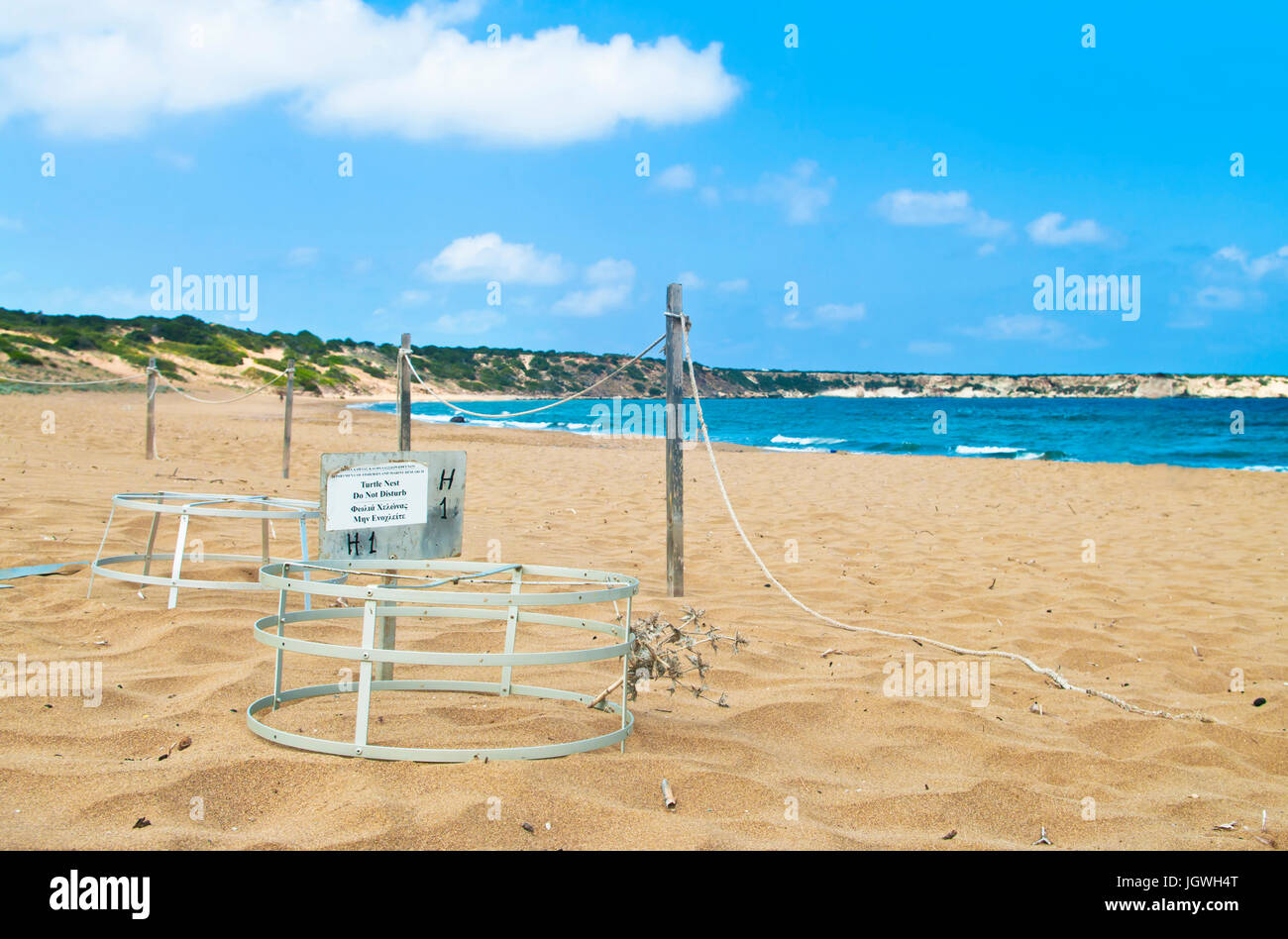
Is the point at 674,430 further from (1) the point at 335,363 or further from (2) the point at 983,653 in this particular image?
(1) the point at 335,363

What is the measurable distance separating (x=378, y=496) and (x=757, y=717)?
176cm

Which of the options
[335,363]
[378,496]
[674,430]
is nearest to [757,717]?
[378,496]

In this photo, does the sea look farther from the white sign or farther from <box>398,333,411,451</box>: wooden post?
the white sign

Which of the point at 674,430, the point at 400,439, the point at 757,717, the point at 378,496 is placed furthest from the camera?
the point at 674,430

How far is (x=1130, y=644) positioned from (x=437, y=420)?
29.8m

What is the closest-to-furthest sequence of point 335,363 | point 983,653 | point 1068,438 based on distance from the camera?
1. point 983,653
2. point 1068,438
3. point 335,363

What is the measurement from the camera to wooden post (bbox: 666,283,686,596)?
5.62 metres

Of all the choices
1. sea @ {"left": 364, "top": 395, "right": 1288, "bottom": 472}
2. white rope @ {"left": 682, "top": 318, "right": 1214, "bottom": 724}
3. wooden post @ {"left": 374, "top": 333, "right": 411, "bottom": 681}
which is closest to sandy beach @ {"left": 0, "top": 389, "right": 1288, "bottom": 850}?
white rope @ {"left": 682, "top": 318, "right": 1214, "bottom": 724}

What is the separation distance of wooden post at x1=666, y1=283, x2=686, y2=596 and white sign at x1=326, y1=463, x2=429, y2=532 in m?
2.42

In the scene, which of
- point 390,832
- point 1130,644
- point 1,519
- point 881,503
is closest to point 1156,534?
point 881,503

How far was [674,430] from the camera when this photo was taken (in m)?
5.59

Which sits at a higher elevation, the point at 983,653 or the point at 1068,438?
the point at 1068,438

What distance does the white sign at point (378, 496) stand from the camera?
3207 mm

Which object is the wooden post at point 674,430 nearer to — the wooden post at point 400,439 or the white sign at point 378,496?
the wooden post at point 400,439
